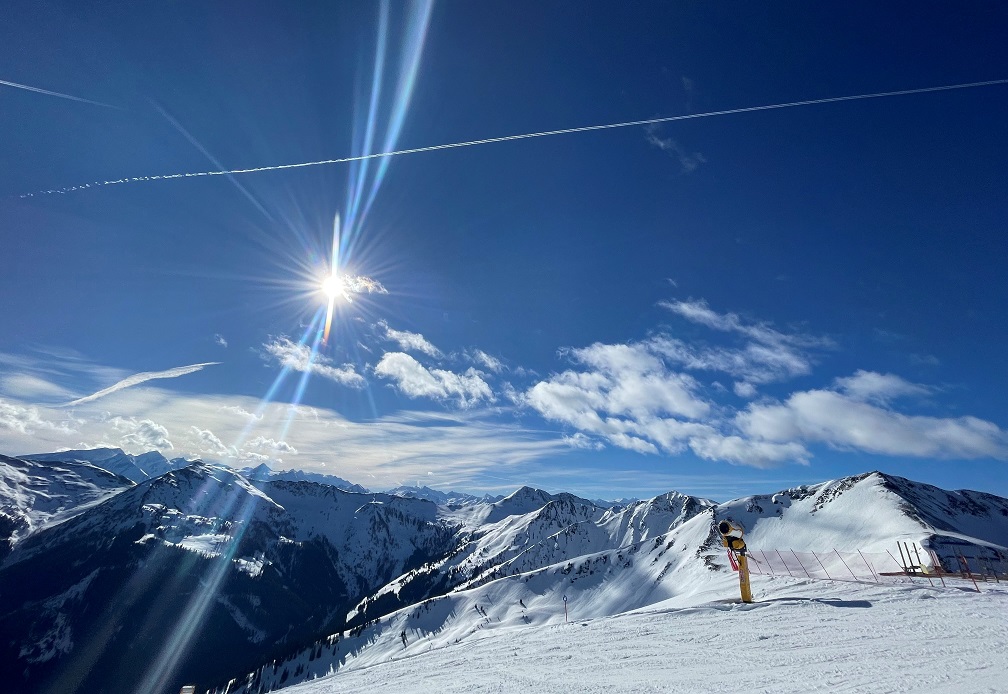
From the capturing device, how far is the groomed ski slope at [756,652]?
42.5ft

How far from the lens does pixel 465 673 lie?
17.4 meters

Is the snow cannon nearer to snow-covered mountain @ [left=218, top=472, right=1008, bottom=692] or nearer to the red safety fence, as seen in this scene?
the red safety fence

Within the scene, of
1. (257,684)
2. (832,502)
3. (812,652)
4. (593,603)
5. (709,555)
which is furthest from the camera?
(832,502)

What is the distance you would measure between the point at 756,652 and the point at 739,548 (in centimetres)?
1235

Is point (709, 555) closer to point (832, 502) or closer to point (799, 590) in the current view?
point (832, 502)

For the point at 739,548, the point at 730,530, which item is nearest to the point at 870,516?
the point at 730,530

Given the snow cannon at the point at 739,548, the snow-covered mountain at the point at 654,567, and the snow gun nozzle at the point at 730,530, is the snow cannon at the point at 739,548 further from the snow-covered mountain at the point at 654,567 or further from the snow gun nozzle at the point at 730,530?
the snow-covered mountain at the point at 654,567

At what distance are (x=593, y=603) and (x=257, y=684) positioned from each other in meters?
114

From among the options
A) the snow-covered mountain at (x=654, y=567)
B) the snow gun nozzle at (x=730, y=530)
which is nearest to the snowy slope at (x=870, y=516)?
the snow-covered mountain at (x=654, y=567)

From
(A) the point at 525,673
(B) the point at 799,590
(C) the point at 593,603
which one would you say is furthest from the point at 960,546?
(A) the point at 525,673

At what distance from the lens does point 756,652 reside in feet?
53.3

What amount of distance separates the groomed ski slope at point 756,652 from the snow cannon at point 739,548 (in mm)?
980

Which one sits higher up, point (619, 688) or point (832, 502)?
point (832, 502)

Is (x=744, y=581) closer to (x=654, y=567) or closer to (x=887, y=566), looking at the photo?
(x=887, y=566)
